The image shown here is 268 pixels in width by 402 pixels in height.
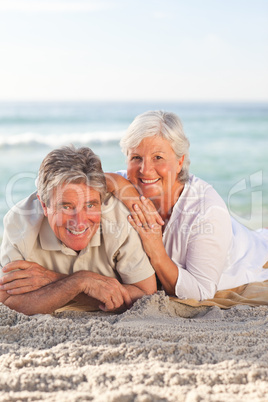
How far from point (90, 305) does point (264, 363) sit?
51.4 inches

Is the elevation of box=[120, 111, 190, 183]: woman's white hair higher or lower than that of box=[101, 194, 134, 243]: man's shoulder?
higher

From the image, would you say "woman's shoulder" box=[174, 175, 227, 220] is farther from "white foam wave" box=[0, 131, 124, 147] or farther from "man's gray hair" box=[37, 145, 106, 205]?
"white foam wave" box=[0, 131, 124, 147]

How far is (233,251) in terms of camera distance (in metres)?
3.68

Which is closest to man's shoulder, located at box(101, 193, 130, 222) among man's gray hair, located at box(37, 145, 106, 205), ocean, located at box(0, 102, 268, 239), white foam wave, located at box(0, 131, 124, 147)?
man's gray hair, located at box(37, 145, 106, 205)

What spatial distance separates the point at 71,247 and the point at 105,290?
1.11 ft

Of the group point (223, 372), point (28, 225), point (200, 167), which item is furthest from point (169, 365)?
A: point (200, 167)

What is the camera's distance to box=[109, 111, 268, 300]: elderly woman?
304 centimetres

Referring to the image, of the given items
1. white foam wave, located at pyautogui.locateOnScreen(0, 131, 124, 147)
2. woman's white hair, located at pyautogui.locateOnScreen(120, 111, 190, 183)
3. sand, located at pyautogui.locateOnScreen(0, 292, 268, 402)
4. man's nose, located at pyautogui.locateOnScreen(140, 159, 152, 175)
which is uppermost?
white foam wave, located at pyautogui.locateOnScreen(0, 131, 124, 147)

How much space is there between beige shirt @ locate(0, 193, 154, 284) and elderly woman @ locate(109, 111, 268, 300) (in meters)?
0.11

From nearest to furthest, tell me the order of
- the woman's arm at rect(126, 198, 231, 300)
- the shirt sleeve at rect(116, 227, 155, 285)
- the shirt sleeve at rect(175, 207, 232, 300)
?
the shirt sleeve at rect(116, 227, 155, 285), the woman's arm at rect(126, 198, 231, 300), the shirt sleeve at rect(175, 207, 232, 300)

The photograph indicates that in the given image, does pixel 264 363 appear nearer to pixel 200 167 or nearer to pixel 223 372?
pixel 223 372

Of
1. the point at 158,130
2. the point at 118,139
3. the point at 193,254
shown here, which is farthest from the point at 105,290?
the point at 118,139

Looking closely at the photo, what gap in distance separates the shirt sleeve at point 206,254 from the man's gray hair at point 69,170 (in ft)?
2.83

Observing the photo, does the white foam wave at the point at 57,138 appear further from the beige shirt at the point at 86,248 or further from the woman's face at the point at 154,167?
the beige shirt at the point at 86,248
